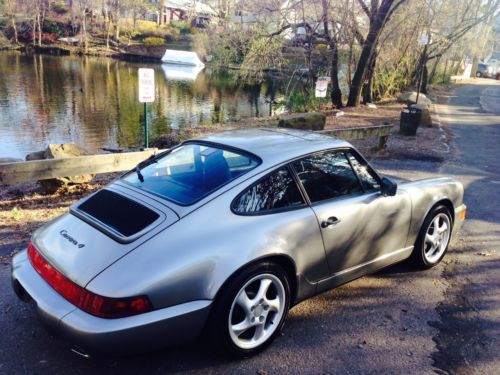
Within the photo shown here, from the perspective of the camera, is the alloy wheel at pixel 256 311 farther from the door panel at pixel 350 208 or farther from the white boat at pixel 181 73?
the white boat at pixel 181 73

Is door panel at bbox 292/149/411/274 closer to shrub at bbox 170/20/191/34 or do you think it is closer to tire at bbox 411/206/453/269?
tire at bbox 411/206/453/269

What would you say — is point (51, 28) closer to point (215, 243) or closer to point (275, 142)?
point (275, 142)

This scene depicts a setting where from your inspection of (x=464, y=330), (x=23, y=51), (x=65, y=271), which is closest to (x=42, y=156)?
(x=65, y=271)

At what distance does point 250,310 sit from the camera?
315 centimetres

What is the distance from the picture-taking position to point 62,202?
6582mm

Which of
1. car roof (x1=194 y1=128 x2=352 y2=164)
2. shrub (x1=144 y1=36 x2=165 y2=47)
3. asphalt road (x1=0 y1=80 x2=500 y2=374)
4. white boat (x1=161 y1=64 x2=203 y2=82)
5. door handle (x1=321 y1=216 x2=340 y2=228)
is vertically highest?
shrub (x1=144 y1=36 x2=165 y2=47)

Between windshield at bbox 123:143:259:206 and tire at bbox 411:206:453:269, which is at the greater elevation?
Result: windshield at bbox 123:143:259:206

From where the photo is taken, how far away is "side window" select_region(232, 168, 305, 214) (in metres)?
3.27

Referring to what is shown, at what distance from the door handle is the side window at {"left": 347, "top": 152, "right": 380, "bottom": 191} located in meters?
0.58

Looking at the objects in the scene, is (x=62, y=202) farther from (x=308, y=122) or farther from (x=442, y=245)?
(x=308, y=122)

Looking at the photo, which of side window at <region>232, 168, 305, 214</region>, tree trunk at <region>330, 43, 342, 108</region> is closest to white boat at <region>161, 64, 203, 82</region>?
tree trunk at <region>330, 43, 342, 108</region>

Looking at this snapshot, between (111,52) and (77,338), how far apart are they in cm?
6500

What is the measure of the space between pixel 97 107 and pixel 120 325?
2089cm

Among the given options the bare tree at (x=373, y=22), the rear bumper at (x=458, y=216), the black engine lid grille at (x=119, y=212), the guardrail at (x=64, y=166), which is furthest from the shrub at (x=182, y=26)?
the black engine lid grille at (x=119, y=212)
